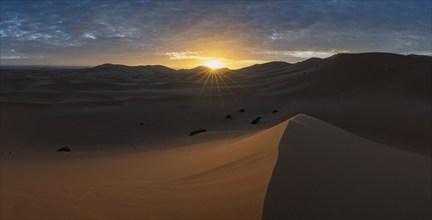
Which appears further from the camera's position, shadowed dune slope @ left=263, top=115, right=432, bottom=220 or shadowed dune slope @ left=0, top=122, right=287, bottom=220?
shadowed dune slope @ left=0, top=122, right=287, bottom=220

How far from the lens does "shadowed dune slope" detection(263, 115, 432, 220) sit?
389 centimetres

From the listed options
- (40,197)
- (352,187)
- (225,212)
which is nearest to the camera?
(225,212)

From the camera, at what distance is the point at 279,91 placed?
3159 centimetres

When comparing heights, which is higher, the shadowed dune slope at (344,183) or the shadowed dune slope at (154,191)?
the shadowed dune slope at (344,183)

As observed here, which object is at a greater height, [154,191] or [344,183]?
[344,183]

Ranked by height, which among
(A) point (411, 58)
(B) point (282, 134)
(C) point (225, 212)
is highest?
(A) point (411, 58)

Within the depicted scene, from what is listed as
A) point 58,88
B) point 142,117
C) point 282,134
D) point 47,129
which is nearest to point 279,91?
point 142,117

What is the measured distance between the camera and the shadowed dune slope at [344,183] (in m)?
3.89

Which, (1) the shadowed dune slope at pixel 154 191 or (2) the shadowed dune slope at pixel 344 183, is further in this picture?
(1) the shadowed dune slope at pixel 154 191

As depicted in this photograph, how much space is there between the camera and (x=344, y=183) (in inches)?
178

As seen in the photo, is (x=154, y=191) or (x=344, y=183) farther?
(x=154, y=191)

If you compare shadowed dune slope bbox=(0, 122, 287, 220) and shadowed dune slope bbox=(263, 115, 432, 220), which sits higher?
shadowed dune slope bbox=(263, 115, 432, 220)

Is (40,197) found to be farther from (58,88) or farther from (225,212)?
(58,88)

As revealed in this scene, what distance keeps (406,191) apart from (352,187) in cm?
70
